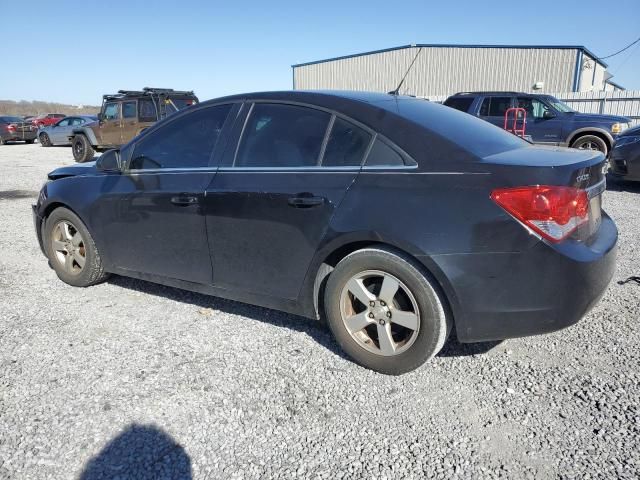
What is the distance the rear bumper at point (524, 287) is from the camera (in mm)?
2389

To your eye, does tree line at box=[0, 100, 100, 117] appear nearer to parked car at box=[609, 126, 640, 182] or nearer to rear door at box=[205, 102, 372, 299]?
parked car at box=[609, 126, 640, 182]

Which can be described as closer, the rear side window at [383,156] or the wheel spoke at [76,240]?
the rear side window at [383,156]

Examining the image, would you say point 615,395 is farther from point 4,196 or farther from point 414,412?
point 4,196

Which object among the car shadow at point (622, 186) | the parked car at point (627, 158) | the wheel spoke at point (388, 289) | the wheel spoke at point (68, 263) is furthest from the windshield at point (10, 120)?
the wheel spoke at point (388, 289)

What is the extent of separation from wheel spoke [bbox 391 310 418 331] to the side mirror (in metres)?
2.50

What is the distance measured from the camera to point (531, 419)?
2.46 meters

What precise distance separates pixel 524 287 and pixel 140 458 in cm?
199

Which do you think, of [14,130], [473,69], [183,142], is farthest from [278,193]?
[473,69]

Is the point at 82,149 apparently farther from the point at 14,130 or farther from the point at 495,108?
the point at 495,108

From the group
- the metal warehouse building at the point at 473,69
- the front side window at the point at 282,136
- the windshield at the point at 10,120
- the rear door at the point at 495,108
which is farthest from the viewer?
the metal warehouse building at the point at 473,69

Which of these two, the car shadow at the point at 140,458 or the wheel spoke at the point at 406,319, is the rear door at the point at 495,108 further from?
the car shadow at the point at 140,458

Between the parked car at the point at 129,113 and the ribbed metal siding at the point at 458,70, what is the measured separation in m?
15.1

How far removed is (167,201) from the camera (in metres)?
3.52

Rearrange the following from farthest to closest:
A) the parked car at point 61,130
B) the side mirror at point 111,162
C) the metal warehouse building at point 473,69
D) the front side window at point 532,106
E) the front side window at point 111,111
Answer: the metal warehouse building at point 473,69 → the parked car at point 61,130 → the front side window at point 111,111 → the front side window at point 532,106 → the side mirror at point 111,162
